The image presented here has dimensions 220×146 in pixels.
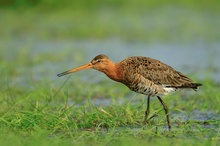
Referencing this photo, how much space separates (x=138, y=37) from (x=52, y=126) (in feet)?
35.1

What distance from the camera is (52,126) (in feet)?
28.7

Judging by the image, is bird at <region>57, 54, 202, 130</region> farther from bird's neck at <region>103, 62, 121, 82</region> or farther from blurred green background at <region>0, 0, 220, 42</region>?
blurred green background at <region>0, 0, 220, 42</region>

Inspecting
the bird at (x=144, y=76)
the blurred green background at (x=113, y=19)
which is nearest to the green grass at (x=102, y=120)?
the bird at (x=144, y=76)

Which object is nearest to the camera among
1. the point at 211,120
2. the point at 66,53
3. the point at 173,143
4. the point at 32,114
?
the point at 173,143

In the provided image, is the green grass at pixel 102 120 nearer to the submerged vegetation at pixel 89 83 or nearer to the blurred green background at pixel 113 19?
the submerged vegetation at pixel 89 83

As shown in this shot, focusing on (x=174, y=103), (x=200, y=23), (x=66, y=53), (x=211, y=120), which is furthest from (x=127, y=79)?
(x=200, y=23)

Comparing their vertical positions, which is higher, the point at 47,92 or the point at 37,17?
the point at 37,17

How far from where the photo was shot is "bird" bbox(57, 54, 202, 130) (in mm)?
9414

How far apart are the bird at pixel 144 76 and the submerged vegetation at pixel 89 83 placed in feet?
1.06

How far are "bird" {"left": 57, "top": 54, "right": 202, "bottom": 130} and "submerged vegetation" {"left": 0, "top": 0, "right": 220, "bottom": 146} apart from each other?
0.32 meters

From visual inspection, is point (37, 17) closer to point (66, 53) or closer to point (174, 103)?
point (66, 53)

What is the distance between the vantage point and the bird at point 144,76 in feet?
30.9

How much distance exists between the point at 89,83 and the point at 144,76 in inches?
150

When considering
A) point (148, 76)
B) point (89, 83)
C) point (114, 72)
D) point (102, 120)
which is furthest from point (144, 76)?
point (89, 83)
